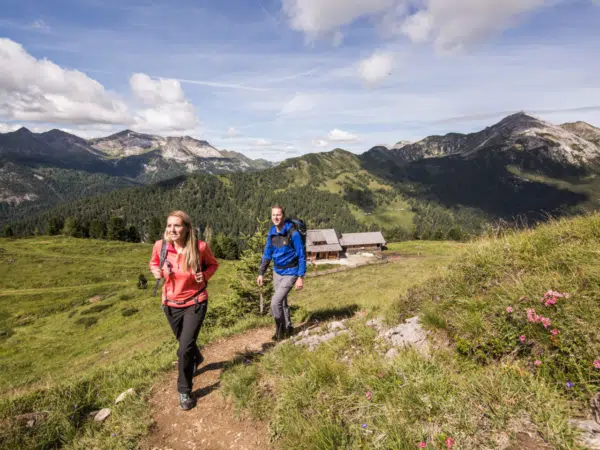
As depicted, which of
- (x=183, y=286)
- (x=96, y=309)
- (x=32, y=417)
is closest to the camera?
(x=32, y=417)

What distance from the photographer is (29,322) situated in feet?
126

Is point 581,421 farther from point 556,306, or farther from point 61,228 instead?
point 61,228

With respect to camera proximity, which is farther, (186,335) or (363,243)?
(363,243)

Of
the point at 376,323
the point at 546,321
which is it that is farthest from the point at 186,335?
the point at 546,321

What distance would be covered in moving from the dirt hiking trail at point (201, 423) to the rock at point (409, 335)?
277 centimetres

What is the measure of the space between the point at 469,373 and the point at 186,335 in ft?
14.7

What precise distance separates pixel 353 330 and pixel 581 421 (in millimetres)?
4098

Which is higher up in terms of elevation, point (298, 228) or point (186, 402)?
point (298, 228)

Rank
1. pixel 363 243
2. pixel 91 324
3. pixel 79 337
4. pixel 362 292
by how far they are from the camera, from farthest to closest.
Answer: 1. pixel 363 243
2. pixel 91 324
3. pixel 79 337
4. pixel 362 292

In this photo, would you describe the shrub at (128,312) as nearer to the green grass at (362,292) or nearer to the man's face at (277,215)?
the green grass at (362,292)

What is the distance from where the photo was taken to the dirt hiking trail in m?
4.26

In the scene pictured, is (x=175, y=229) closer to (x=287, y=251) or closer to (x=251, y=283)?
(x=287, y=251)

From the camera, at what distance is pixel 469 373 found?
12.7 ft

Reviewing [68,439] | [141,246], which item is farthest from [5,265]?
[68,439]
